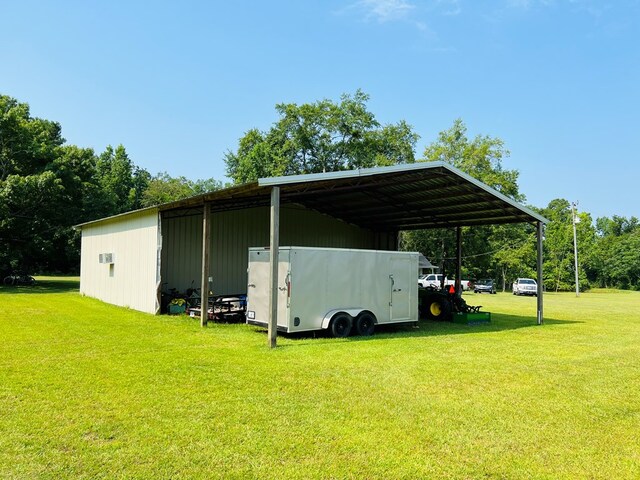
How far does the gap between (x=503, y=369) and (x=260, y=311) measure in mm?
5256

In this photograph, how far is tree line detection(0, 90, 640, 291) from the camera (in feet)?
88.2

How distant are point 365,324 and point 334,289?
123cm

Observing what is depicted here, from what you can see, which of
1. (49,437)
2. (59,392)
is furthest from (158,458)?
(59,392)

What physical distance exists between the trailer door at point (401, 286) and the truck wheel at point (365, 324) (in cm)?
76

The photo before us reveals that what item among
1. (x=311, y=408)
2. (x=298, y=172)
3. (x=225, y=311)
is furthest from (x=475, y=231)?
(x=311, y=408)

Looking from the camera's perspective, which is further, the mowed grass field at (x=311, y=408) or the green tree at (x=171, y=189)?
the green tree at (x=171, y=189)

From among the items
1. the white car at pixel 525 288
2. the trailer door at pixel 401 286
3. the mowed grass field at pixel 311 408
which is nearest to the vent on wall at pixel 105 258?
the mowed grass field at pixel 311 408

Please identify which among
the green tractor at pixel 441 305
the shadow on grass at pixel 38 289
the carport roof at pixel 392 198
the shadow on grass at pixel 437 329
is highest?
the carport roof at pixel 392 198

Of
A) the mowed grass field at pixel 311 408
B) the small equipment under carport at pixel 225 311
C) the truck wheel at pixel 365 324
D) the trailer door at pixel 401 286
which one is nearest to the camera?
the mowed grass field at pixel 311 408

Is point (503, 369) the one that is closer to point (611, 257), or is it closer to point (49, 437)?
point (49, 437)

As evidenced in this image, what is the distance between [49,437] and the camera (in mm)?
4113

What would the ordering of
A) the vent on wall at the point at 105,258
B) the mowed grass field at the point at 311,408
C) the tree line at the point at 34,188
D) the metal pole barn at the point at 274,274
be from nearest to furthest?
the mowed grass field at the point at 311,408 < the metal pole barn at the point at 274,274 < the vent on wall at the point at 105,258 < the tree line at the point at 34,188

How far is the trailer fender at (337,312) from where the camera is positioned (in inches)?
399

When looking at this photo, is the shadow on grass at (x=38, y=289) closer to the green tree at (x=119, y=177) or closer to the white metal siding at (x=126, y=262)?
the white metal siding at (x=126, y=262)
